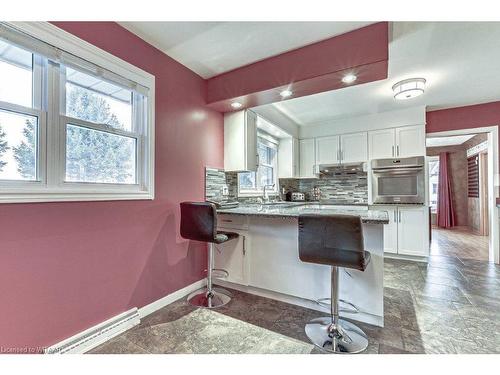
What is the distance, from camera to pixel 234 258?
2.52 meters

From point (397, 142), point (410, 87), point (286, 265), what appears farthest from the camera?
point (397, 142)

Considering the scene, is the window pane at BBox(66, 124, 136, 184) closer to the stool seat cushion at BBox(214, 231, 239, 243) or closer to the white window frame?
the white window frame

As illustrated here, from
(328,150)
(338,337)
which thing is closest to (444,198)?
(328,150)

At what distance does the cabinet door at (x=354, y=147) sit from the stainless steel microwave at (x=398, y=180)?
0.25 m

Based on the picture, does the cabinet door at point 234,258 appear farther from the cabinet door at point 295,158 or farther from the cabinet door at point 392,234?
the cabinet door at point 392,234

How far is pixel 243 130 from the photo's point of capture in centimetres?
300

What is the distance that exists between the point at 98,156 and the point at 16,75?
657 mm

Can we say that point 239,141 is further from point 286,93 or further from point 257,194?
point 257,194

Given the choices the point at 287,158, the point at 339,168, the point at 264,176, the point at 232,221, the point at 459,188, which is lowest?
the point at 232,221

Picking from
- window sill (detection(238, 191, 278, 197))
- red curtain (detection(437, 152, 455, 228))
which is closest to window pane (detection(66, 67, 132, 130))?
window sill (detection(238, 191, 278, 197))

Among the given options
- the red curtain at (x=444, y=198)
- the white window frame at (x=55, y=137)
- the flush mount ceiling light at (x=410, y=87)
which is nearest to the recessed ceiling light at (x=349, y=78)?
the flush mount ceiling light at (x=410, y=87)

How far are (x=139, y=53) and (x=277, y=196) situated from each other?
3152mm

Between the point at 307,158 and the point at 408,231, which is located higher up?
the point at 307,158

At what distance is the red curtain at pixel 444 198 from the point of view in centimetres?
657
